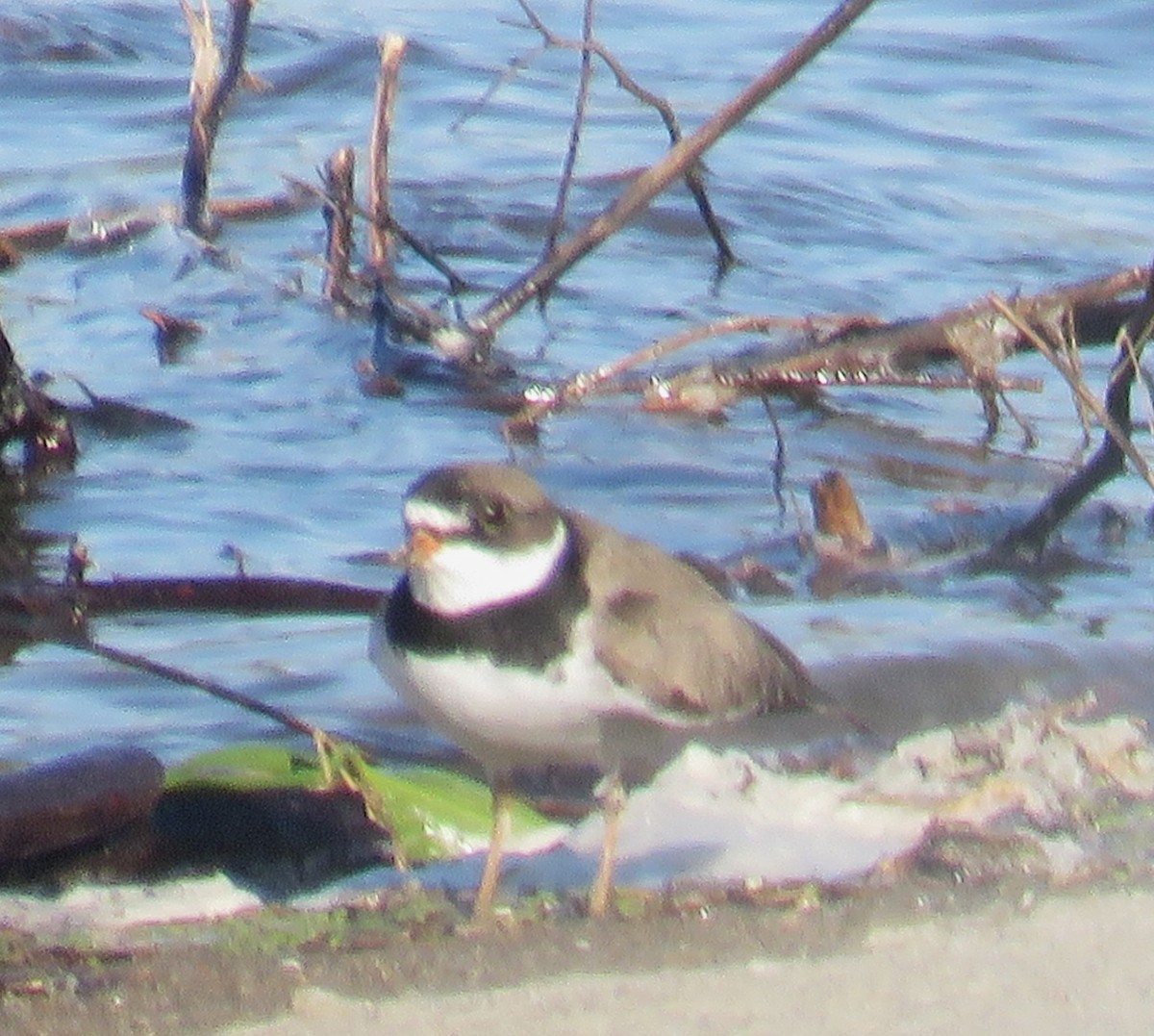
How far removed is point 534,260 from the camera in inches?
358

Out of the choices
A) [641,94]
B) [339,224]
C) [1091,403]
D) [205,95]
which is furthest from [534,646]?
[205,95]

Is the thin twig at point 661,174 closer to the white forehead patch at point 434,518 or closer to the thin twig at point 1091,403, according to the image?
the thin twig at point 1091,403

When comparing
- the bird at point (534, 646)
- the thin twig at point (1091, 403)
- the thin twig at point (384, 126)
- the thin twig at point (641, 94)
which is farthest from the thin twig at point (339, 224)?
the bird at point (534, 646)

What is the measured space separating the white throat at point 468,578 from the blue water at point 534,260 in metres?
1.27

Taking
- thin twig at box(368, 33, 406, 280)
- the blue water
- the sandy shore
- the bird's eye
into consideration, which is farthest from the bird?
thin twig at box(368, 33, 406, 280)

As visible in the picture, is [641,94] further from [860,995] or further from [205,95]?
[860,995]

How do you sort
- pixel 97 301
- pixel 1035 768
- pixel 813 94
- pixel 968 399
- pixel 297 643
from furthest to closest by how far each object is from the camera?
pixel 813 94 → pixel 97 301 → pixel 968 399 → pixel 297 643 → pixel 1035 768

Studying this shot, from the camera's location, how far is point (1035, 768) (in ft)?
14.3

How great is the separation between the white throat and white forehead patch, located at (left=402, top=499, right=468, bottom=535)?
28 millimetres

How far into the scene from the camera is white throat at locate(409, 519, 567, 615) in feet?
12.2

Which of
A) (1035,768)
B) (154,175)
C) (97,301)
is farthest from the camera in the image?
(154,175)

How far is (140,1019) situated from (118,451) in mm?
3804

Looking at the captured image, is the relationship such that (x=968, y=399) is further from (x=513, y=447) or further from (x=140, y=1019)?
(x=140, y=1019)

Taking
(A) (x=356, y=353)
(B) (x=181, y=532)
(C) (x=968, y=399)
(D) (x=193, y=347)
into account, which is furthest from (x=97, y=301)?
(C) (x=968, y=399)
